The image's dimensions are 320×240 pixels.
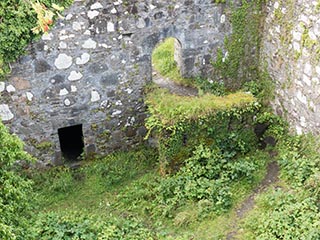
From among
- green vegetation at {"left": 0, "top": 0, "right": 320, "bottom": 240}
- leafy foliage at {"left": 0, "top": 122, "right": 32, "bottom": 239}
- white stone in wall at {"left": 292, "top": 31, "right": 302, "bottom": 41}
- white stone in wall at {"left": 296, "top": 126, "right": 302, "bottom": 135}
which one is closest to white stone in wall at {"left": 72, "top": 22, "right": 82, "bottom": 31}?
green vegetation at {"left": 0, "top": 0, "right": 320, "bottom": 240}

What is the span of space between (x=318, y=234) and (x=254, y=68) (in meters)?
3.69

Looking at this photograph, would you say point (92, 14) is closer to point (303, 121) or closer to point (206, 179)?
point (206, 179)

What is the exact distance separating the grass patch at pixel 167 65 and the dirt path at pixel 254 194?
2033mm

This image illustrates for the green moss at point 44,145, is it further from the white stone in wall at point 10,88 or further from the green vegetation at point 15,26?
the green vegetation at point 15,26

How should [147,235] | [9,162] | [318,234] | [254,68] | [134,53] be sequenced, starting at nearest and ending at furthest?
[9,162] < [318,234] < [147,235] < [134,53] < [254,68]

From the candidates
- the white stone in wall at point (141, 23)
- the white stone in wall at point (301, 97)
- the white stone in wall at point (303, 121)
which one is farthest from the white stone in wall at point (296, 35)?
the white stone in wall at point (141, 23)

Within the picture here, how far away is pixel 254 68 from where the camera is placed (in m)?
9.43

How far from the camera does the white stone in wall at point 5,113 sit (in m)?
8.38

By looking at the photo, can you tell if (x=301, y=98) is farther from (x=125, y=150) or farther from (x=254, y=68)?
(x=125, y=150)

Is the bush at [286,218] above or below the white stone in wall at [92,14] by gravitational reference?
below

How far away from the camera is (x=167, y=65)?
9797 millimetres

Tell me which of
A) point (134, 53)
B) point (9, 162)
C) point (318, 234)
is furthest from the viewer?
point (134, 53)

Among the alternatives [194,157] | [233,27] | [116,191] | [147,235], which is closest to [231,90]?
[233,27]

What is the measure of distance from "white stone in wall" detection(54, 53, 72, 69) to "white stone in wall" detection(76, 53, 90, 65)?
13 centimetres
